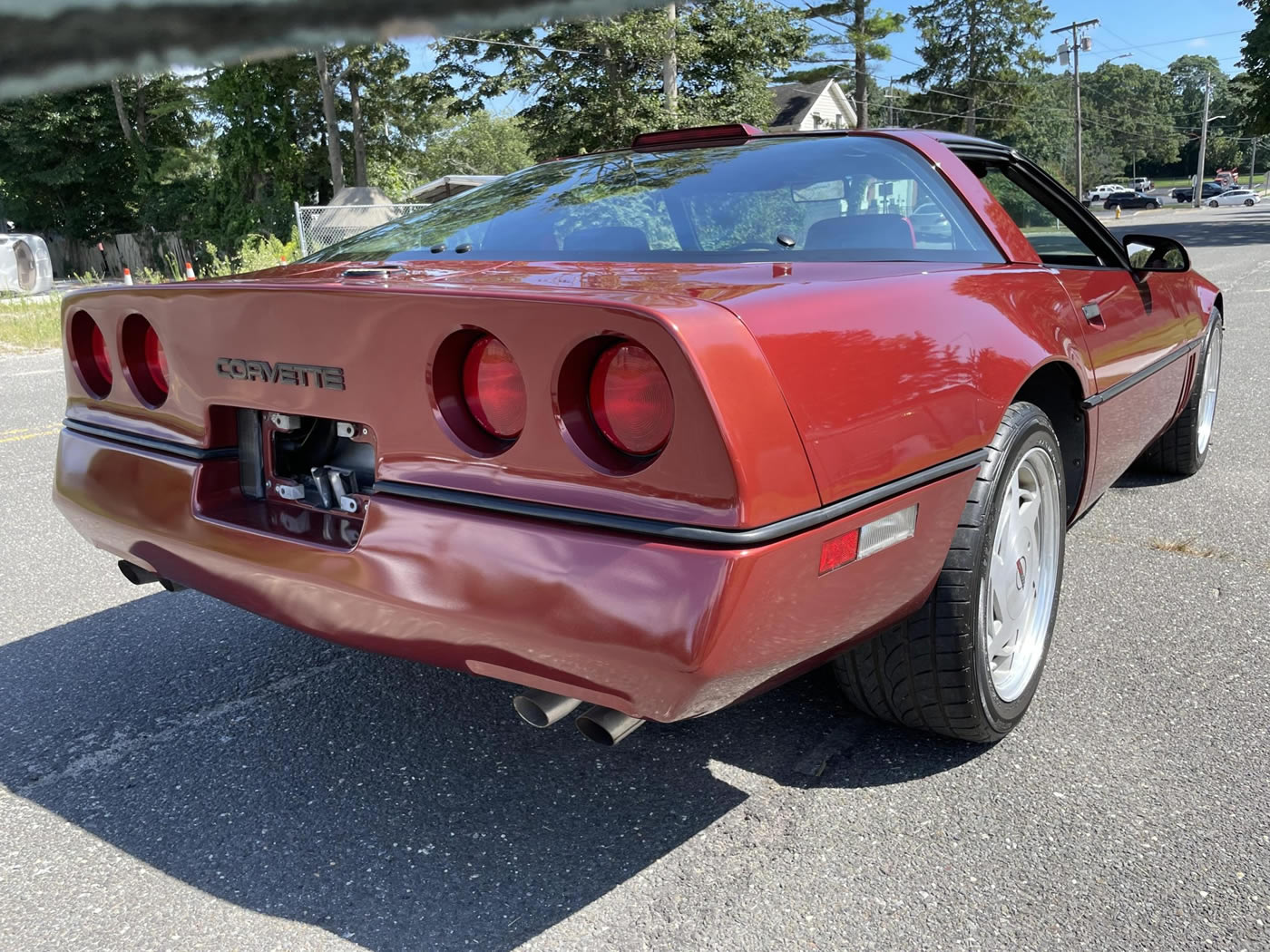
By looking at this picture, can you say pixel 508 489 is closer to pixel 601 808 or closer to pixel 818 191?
pixel 601 808

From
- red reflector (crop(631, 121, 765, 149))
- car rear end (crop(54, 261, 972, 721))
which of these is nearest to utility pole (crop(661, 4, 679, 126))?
red reflector (crop(631, 121, 765, 149))

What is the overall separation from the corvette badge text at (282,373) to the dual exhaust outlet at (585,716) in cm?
69

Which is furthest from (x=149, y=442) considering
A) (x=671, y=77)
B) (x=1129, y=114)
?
(x=1129, y=114)

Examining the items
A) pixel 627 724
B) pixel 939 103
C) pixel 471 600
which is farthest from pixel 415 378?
pixel 939 103

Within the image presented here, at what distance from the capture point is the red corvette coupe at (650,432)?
65.1 inches

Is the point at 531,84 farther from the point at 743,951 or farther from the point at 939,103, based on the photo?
the point at 939,103

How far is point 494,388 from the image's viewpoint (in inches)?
73.0

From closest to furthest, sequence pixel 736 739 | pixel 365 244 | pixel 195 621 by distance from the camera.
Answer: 1. pixel 736 739
2. pixel 365 244
3. pixel 195 621

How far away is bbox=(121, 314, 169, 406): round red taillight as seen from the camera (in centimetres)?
238

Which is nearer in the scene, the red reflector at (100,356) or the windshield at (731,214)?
the windshield at (731,214)

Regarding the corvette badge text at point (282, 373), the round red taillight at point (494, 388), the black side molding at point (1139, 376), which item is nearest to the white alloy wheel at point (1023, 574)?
the black side molding at point (1139, 376)

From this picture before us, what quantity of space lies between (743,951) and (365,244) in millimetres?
2003

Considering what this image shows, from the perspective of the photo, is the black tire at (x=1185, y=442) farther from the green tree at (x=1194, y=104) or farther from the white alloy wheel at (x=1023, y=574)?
the green tree at (x=1194, y=104)

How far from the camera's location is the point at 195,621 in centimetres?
325
